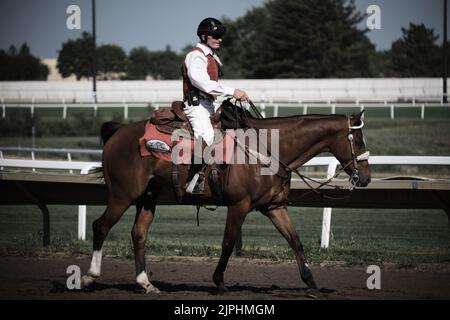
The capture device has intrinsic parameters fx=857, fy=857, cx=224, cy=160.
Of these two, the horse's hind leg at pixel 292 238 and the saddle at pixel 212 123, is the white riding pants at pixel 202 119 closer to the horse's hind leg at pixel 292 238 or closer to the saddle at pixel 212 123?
the saddle at pixel 212 123

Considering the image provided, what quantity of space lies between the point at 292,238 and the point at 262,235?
4.75m

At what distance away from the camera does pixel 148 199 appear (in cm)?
877

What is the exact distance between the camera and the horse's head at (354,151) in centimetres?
798

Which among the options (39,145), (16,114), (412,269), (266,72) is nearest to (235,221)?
(412,269)

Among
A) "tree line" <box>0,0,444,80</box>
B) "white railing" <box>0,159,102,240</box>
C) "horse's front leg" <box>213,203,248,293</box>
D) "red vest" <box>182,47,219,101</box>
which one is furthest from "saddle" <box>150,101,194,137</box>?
"tree line" <box>0,0,444,80</box>

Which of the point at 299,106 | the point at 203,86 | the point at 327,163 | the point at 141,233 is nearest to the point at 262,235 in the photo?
the point at 327,163

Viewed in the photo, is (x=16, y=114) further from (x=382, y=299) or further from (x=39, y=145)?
(x=382, y=299)

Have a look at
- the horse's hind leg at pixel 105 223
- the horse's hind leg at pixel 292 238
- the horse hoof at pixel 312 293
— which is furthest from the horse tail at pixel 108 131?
the horse hoof at pixel 312 293

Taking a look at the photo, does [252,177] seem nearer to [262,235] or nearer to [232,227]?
[232,227]

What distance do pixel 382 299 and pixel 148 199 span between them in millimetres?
2588

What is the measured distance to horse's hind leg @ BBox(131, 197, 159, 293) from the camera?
832 cm

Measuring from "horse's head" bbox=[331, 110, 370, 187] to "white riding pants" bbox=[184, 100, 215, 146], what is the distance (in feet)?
3.97

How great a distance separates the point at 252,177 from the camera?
7.98 metres

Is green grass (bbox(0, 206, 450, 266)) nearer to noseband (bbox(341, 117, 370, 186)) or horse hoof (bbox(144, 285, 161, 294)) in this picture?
noseband (bbox(341, 117, 370, 186))
